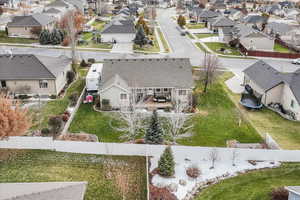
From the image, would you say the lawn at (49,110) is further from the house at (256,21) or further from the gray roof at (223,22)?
the house at (256,21)

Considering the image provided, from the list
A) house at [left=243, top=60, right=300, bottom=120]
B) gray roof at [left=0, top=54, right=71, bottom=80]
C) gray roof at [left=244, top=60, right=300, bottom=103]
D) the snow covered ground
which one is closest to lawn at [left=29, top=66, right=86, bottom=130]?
gray roof at [left=0, top=54, right=71, bottom=80]

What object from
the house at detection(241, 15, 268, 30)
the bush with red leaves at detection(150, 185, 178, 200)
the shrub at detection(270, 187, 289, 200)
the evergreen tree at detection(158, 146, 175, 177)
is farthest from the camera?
the house at detection(241, 15, 268, 30)

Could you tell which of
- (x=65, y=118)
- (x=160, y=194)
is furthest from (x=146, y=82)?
(x=160, y=194)

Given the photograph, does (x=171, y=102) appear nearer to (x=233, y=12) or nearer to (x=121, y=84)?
(x=121, y=84)

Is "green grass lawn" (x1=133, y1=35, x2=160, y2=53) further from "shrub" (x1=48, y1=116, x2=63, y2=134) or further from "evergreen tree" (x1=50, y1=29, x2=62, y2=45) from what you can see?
"shrub" (x1=48, y1=116, x2=63, y2=134)

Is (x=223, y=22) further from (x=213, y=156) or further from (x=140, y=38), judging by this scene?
(x=213, y=156)
